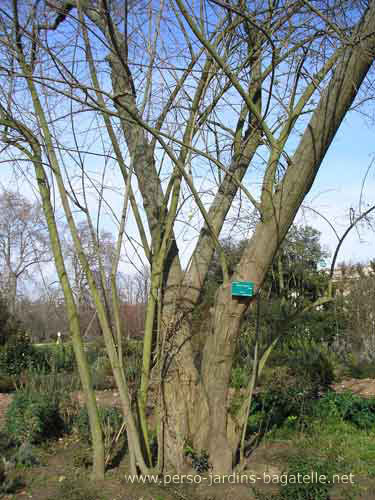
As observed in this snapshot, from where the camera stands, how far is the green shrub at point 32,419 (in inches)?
188

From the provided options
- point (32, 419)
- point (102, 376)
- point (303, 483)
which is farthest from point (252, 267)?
point (102, 376)

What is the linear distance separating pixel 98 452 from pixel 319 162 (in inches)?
113

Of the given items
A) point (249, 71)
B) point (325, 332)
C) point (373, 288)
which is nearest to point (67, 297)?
point (249, 71)

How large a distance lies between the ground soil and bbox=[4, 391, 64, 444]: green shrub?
8.2 inches

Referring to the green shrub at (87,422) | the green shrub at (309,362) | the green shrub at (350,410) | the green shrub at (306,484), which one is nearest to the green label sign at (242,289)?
the green shrub at (306,484)

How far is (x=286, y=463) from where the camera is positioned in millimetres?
4211

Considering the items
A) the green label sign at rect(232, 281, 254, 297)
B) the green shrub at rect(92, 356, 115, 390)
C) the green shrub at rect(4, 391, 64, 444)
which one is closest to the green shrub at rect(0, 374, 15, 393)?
the green shrub at rect(92, 356, 115, 390)

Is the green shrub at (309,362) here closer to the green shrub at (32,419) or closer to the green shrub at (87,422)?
the green shrub at (87,422)

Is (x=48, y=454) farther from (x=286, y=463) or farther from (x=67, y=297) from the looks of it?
(x=286, y=463)

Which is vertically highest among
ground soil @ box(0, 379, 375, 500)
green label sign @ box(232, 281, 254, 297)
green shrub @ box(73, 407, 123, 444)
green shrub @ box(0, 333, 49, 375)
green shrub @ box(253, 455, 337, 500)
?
green label sign @ box(232, 281, 254, 297)

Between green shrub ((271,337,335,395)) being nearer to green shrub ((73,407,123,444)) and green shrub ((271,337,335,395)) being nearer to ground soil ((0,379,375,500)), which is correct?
ground soil ((0,379,375,500))

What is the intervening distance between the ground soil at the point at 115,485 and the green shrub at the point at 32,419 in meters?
0.21

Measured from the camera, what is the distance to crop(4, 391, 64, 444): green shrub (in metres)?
4.78

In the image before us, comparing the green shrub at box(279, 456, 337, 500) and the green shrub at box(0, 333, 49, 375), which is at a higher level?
the green shrub at box(0, 333, 49, 375)
